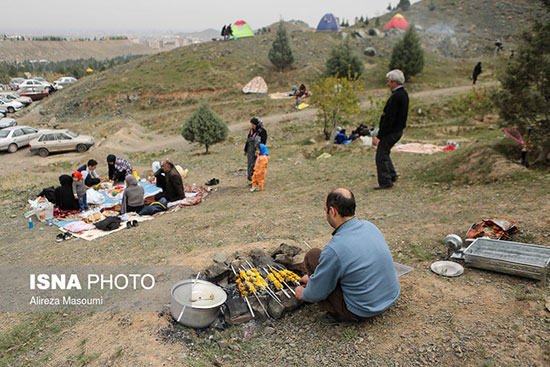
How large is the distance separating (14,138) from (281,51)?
72.2 feet

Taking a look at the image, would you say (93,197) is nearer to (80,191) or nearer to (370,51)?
(80,191)

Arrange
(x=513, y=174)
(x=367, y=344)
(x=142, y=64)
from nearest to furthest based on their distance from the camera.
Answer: (x=367, y=344), (x=513, y=174), (x=142, y=64)

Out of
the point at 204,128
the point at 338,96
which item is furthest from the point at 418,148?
the point at 204,128

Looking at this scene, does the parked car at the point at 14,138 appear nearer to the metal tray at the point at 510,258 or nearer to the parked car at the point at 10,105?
the parked car at the point at 10,105

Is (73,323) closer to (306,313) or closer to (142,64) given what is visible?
(306,313)

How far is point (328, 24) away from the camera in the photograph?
148 ft

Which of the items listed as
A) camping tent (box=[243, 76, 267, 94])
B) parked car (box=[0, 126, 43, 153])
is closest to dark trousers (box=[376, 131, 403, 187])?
parked car (box=[0, 126, 43, 153])

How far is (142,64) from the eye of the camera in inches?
1458

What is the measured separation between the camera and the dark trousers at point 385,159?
7.16 metres

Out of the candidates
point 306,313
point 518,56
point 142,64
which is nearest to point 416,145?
point 518,56

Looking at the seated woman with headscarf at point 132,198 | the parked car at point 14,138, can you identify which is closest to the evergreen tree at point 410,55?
the seated woman with headscarf at point 132,198

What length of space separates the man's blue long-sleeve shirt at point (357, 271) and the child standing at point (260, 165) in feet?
18.9

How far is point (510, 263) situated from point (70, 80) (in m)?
51.7

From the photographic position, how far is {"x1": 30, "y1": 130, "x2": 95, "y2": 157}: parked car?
18.0m
